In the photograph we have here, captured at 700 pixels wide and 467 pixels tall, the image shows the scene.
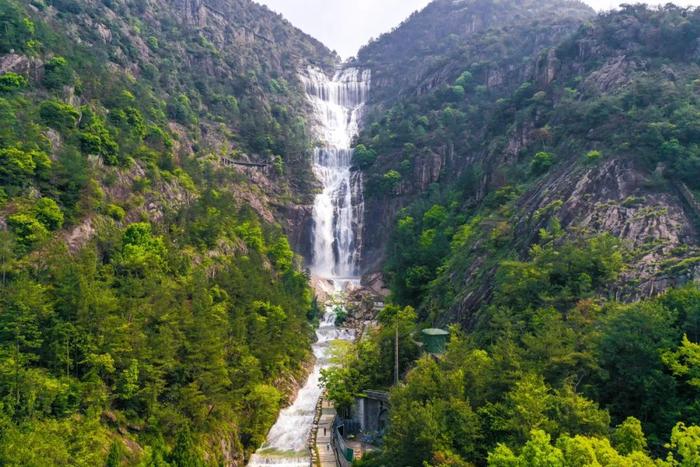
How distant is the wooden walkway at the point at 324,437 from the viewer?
3441 cm

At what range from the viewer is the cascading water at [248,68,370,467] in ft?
127

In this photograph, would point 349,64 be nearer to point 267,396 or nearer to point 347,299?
point 347,299

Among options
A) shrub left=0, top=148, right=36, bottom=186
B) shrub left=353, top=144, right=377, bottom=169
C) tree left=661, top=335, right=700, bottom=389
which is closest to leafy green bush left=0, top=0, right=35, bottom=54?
shrub left=0, top=148, right=36, bottom=186

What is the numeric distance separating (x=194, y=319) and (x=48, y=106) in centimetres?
2203

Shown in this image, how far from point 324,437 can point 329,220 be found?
158 feet

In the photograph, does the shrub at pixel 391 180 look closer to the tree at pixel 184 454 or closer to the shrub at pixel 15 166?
the shrub at pixel 15 166

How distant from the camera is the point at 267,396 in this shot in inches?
1459

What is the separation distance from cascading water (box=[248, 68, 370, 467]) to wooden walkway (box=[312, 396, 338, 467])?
2.69 ft

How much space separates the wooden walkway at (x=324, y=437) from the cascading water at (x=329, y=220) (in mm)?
820

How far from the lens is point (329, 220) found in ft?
271

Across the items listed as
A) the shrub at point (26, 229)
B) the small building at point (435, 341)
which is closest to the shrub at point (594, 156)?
the small building at point (435, 341)

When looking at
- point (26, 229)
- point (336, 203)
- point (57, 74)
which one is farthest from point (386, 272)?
point (26, 229)

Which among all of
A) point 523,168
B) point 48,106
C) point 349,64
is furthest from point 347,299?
point 349,64

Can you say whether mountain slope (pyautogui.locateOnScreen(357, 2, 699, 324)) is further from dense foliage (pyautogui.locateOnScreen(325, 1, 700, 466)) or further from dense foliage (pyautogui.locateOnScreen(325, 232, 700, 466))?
dense foliage (pyautogui.locateOnScreen(325, 232, 700, 466))
